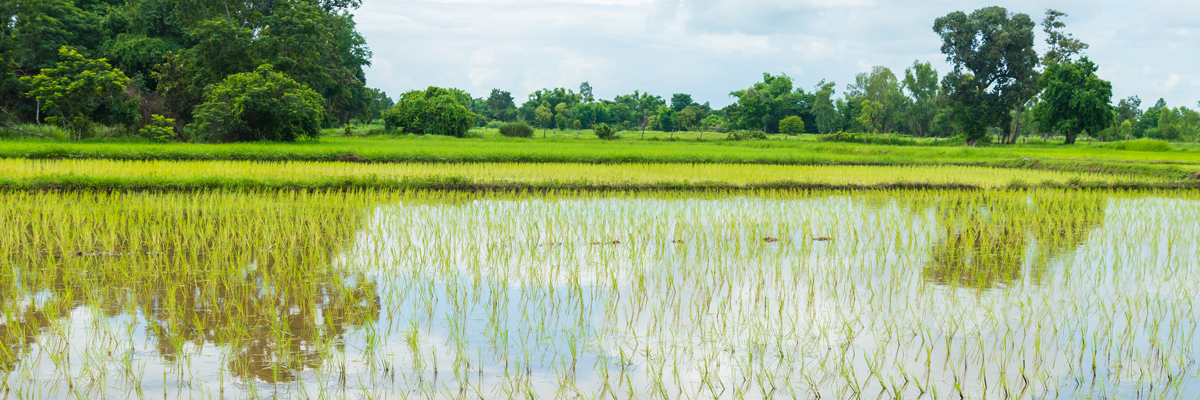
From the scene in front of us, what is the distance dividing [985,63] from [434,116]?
28.9 m

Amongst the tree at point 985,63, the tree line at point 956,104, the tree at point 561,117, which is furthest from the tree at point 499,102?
the tree at point 985,63

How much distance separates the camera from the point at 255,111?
67.4 ft

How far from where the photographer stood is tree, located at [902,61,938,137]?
55.0m

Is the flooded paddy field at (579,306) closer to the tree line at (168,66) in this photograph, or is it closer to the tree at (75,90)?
the tree line at (168,66)

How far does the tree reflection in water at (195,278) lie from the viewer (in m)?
3.36

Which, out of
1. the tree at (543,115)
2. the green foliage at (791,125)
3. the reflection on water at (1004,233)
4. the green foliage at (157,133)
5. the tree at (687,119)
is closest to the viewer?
the reflection on water at (1004,233)

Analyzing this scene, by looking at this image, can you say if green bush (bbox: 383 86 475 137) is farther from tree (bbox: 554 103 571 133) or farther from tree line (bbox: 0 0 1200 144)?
tree (bbox: 554 103 571 133)

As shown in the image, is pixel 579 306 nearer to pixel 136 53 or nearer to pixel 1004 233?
pixel 1004 233

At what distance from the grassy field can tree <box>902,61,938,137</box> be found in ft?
143

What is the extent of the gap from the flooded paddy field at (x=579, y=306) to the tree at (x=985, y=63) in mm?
33062

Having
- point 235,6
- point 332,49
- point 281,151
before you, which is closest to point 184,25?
point 235,6

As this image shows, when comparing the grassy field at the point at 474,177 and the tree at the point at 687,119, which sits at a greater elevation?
the tree at the point at 687,119

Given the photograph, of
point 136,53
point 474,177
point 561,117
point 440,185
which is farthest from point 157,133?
point 561,117

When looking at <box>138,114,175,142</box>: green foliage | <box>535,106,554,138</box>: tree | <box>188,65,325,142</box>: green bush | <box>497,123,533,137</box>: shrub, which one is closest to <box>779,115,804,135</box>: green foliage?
<box>535,106,554,138</box>: tree
